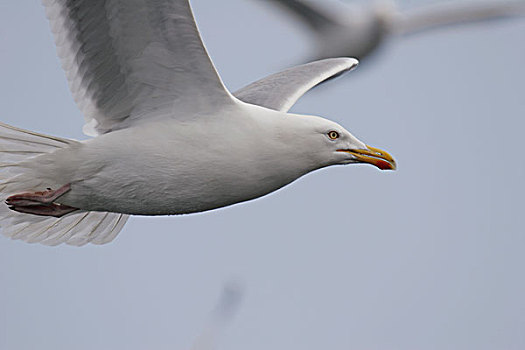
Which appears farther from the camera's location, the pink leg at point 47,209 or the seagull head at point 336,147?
the pink leg at point 47,209

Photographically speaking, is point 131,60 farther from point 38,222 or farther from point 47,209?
point 38,222

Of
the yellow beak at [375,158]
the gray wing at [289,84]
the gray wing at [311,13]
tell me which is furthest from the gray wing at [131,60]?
the gray wing at [311,13]

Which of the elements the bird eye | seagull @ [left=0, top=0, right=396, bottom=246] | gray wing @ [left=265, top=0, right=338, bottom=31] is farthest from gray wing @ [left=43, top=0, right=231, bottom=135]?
gray wing @ [left=265, top=0, right=338, bottom=31]

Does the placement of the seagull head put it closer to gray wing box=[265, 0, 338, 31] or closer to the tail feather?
the tail feather

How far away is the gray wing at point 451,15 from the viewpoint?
39.6 ft

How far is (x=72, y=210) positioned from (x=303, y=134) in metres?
1.37

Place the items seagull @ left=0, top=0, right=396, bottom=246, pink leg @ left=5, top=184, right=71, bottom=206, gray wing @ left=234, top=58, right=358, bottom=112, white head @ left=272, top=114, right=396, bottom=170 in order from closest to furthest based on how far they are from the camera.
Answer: seagull @ left=0, top=0, right=396, bottom=246
white head @ left=272, top=114, right=396, bottom=170
pink leg @ left=5, top=184, right=71, bottom=206
gray wing @ left=234, top=58, right=358, bottom=112

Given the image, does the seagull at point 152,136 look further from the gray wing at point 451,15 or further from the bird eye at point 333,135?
the gray wing at point 451,15

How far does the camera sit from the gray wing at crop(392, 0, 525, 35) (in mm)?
12078

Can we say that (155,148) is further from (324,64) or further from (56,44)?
(324,64)

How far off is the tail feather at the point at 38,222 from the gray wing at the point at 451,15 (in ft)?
25.1

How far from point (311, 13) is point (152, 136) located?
22.5 ft

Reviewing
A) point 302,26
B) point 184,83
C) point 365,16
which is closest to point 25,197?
point 184,83

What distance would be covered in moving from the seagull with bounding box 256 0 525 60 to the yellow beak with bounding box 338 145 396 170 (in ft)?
19.8
